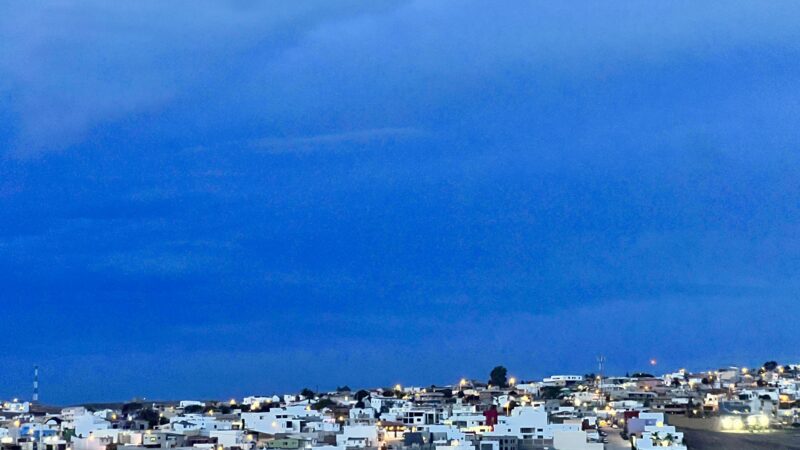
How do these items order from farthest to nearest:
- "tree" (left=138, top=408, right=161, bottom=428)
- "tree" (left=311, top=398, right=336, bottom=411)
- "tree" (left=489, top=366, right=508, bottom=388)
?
"tree" (left=489, top=366, right=508, bottom=388) → "tree" (left=311, top=398, right=336, bottom=411) → "tree" (left=138, top=408, right=161, bottom=428)

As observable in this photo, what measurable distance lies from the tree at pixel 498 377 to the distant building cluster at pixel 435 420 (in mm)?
9514

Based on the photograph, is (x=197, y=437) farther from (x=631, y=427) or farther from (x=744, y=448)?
(x=744, y=448)

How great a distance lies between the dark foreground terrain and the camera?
167 feet

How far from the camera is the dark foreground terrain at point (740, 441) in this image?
50969 mm

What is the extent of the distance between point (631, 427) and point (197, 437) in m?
17.3

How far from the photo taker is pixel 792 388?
75500mm

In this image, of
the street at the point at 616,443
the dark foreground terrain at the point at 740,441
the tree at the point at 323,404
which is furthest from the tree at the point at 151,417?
the dark foreground terrain at the point at 740,441

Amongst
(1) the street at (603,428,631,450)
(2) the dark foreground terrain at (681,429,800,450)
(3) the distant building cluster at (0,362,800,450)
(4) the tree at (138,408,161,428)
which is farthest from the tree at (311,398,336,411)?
(1) the street at (603,428,631,450)

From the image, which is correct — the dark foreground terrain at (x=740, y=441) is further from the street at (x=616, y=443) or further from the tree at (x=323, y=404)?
the tree at (x=323, y=404)

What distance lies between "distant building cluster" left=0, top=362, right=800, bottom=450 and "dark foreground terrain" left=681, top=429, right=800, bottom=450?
129 cm

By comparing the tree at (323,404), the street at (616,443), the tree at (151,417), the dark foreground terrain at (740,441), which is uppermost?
the tree at (323,404)

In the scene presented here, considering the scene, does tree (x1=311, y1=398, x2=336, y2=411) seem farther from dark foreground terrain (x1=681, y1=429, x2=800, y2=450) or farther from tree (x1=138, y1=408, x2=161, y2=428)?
dark foreground terrain (x1=681, y1=429, x2=800, y2=450)

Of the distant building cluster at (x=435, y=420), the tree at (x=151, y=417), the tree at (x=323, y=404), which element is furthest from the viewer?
the tree at (x=323, y=404)

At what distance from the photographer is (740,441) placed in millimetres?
54531
